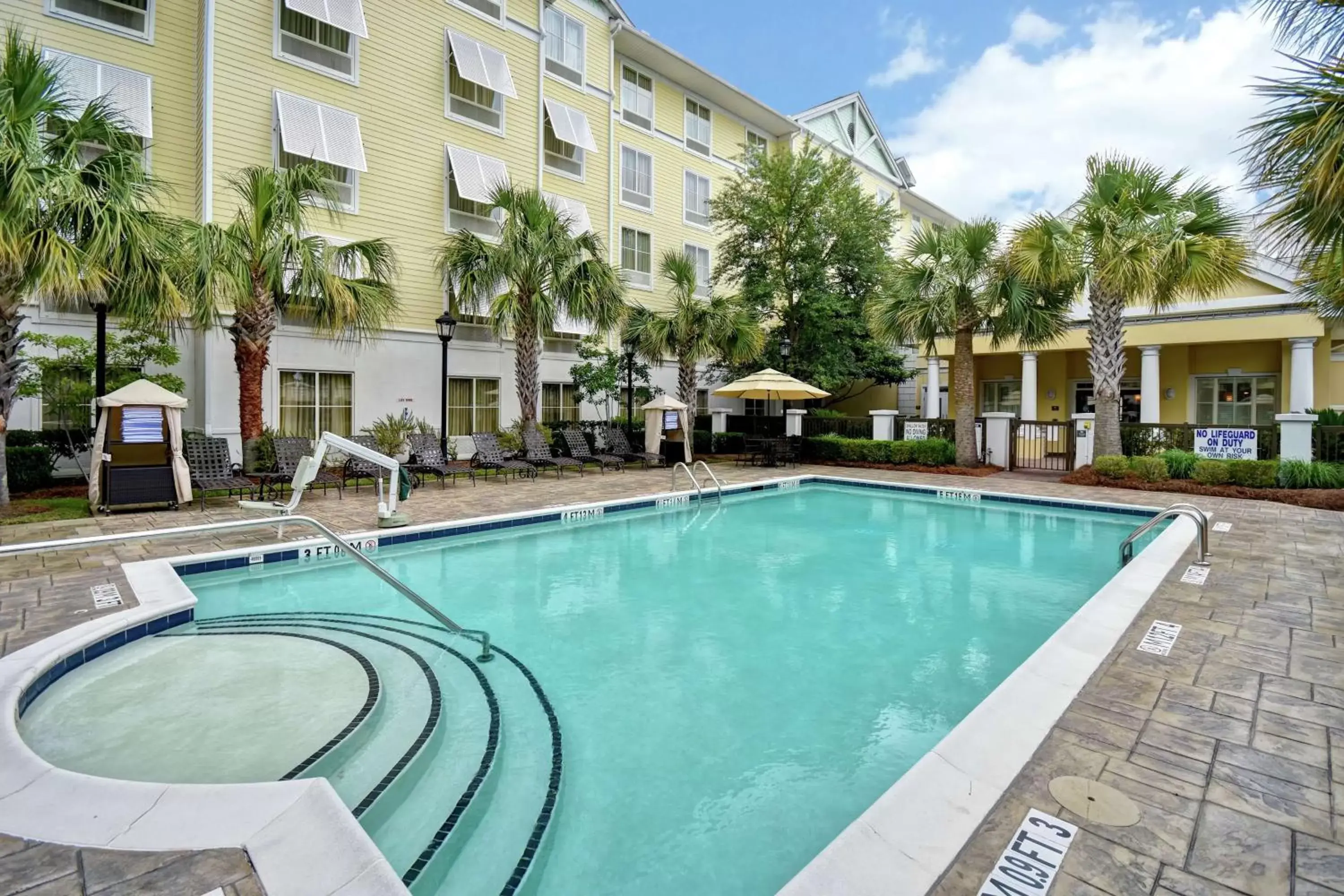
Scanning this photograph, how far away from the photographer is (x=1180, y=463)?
13562 mm

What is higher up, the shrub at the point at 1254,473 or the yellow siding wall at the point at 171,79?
the yellow siding wall at the point at 171,79

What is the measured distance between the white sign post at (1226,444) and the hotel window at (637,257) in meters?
15.3

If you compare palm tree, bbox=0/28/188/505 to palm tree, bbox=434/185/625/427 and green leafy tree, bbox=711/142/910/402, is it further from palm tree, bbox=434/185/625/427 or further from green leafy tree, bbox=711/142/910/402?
green leafy tree, bbox=711/142/910/402

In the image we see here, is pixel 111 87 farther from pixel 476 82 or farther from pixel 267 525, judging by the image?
pixel 267 525

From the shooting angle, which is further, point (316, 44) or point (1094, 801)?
point (316, 44)

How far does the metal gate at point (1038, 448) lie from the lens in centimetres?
1672

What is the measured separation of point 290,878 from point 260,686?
259 cm

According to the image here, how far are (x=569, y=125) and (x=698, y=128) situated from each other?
649 cm

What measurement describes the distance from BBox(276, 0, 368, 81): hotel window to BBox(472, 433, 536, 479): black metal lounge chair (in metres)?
8.81

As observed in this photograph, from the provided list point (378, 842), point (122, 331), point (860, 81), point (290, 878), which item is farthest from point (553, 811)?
point (860, 81)

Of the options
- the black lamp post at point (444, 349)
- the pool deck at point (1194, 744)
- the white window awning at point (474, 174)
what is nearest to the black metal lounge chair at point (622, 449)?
the black lamp post at point (444, 349)

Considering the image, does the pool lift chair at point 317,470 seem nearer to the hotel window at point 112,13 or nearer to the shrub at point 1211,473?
the hotel window at point 112,13

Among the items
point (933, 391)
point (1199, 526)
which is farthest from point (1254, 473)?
point (933, 391)

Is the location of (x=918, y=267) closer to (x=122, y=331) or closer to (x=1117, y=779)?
(x=1117, y=779)
